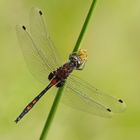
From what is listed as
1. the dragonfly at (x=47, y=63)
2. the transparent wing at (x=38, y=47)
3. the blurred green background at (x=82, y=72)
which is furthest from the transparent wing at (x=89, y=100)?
the blurred green background at (x=82, y=72)

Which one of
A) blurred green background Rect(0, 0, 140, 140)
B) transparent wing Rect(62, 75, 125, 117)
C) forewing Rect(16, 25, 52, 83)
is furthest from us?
blurred green background Rect(0, 0, 140, 140)

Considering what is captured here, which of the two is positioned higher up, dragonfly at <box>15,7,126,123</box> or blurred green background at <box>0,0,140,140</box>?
blurred green background at <box>0,0,140,140</box>

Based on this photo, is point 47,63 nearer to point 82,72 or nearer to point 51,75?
point 51,75

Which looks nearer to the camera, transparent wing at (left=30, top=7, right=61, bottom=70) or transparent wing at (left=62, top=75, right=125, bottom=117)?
transparent wing at (left=62, top=75, right=125, bottom=117)

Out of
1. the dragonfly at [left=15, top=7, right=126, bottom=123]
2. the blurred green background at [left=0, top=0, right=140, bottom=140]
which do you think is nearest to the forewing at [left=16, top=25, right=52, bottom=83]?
the dragonfly at [left=15, top=7, right=126, bottom=123]

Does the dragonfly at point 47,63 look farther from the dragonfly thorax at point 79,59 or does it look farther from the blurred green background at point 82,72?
the blurred green background at point 82,72

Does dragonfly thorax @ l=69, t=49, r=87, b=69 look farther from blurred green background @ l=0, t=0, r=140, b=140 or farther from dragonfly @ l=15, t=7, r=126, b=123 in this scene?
blurred green background @ l=0, t=0, r=140, b=140

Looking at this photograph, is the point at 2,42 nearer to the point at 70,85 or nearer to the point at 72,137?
the point at 72,137

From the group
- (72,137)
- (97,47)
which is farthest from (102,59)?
(72,137)

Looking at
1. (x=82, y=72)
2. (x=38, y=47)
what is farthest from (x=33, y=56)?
(x=82, y=72)
